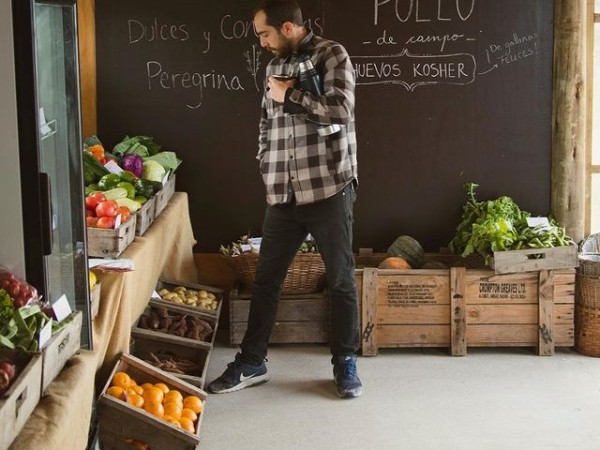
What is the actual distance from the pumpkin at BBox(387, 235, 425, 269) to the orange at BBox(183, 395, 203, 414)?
2304 mm

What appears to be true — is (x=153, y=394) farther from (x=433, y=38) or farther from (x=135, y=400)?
(x=433, y=38)

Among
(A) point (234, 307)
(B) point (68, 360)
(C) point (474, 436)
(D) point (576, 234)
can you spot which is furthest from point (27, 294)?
(D) point (576, 234)

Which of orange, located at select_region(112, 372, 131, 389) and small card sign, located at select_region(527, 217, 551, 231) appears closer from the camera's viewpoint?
orange, located at select_region(112, 372, 131, 389)

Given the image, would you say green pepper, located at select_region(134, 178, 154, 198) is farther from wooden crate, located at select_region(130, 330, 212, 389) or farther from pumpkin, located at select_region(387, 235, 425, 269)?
pumpkin, located at select_region(387, 235, 425, 269)

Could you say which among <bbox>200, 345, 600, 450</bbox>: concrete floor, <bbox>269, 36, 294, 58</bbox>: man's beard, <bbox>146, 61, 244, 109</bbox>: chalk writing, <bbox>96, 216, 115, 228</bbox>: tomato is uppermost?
<bbox>269, 36, 294, 58</bbox>: man's beard

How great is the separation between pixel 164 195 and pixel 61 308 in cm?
256

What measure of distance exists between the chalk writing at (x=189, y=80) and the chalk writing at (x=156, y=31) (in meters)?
0.18

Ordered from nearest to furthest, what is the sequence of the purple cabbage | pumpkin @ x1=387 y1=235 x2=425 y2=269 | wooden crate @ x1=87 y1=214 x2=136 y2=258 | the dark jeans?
wooden crate @ x1=87 y1=214 x2=136 y2=258 < the dark jeans < the purple cabbage < pumpkin @ x1=387 y1=235 x2=425 y2=269

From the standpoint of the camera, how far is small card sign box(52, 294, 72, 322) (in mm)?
3338

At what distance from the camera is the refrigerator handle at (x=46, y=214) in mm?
3268

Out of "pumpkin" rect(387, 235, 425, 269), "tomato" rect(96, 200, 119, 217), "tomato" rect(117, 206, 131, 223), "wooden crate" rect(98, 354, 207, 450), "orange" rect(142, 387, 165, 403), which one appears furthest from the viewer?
"pumpkin" rect(387, 235, 425, 269)

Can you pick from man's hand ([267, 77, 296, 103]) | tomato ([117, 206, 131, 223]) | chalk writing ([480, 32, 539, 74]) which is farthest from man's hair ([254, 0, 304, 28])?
chalk writing ([480, 32, 539, 74])

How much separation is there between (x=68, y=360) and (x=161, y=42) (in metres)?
3.49

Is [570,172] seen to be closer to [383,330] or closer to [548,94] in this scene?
[548,94]
